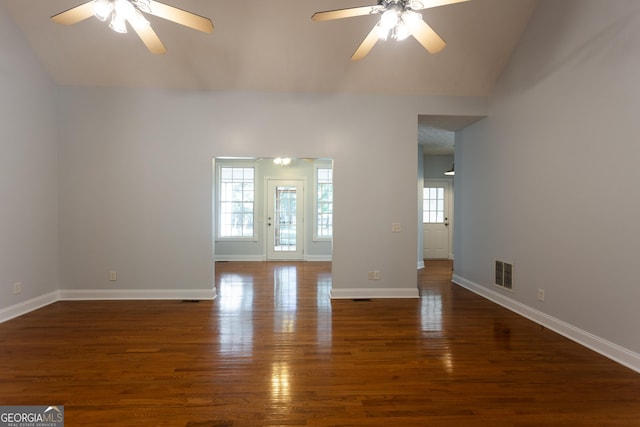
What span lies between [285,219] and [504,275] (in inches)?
203

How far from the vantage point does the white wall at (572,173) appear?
8.35 feet

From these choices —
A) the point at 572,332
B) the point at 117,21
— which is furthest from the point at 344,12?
the point at 572,332

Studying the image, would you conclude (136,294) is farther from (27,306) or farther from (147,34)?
(147,34)

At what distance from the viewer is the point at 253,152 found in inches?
170

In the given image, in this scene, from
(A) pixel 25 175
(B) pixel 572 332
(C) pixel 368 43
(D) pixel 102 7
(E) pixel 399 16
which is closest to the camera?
(D) pixel 102 7

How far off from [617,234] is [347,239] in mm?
2809

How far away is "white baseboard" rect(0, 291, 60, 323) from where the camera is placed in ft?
11.3

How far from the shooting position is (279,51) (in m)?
3.83

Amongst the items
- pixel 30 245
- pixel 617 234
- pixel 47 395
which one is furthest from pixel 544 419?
pixel 30 245

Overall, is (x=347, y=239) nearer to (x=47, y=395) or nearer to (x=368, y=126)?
(x=368, y=126)

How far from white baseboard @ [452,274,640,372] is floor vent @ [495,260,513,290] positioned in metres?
0.15

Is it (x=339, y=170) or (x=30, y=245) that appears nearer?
(x=30, y=245)

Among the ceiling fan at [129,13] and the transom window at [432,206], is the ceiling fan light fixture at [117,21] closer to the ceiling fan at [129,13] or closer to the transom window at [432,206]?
the ceiling fan at [129,13]

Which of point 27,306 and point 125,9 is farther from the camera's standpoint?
point 27,306
